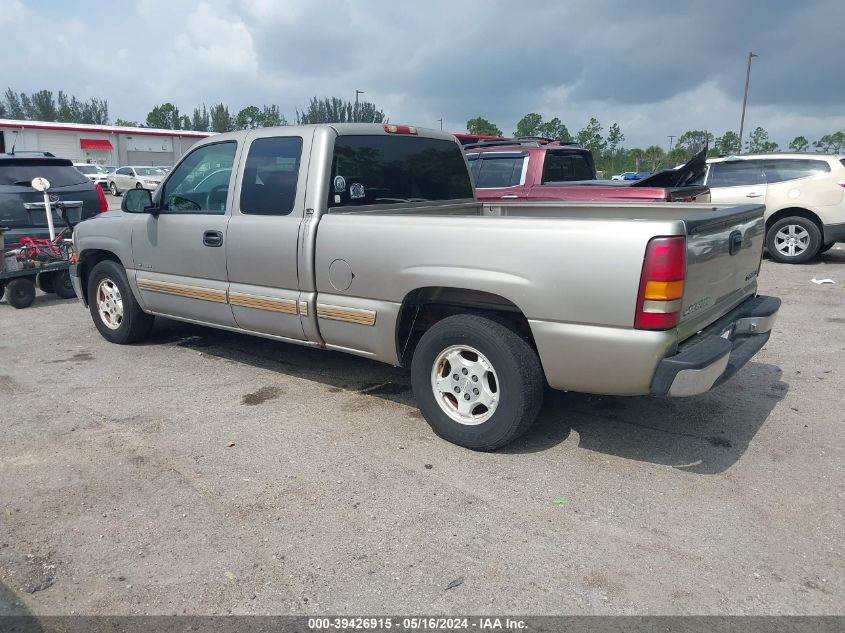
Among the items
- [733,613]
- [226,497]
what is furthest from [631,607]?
[226,497]

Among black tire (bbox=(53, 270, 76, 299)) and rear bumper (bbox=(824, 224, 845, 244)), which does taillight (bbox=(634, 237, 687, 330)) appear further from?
rear bumper (bbox=(824, 224, 845, 244))

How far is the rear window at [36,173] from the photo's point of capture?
8969 mm

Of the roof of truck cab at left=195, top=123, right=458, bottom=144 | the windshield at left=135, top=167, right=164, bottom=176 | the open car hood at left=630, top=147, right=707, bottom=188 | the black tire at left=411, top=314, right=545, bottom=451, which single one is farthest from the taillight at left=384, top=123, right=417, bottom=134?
the windshield at left=135, top=167, right=164, bottom=176

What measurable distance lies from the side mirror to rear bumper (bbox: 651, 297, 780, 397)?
14.4 feet

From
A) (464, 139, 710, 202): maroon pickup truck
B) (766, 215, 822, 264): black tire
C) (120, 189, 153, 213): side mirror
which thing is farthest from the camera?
A: (766, 215, 822, 264): black tire

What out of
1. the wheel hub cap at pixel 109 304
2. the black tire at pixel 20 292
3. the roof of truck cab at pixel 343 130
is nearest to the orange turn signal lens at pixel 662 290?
the roof of truck cab at pixel 343 130

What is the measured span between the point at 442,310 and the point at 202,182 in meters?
2.40

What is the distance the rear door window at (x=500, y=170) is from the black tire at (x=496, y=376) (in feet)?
19.5

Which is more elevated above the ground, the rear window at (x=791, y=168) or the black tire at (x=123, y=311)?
the rear window at (x=791, y=168)

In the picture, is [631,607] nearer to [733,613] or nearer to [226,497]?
[733,613]

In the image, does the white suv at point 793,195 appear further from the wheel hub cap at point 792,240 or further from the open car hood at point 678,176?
the open car hood at point 678,176

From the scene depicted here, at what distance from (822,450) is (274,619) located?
330 centimetres

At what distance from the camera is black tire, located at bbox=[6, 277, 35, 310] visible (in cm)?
827

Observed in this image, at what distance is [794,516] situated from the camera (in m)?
3.29
